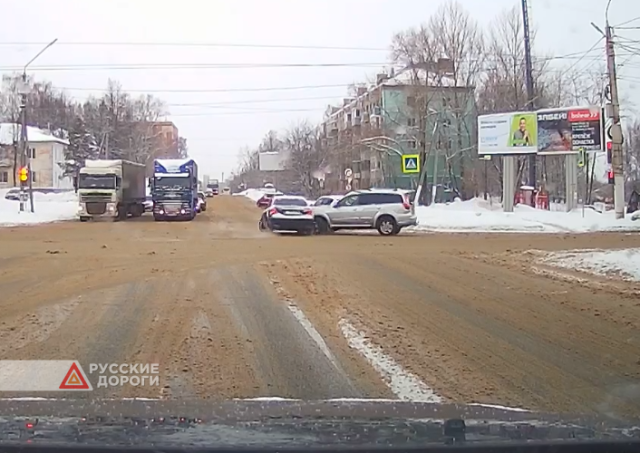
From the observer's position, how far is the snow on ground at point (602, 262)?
17469 mm

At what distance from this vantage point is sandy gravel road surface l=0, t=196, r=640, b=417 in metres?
7.66

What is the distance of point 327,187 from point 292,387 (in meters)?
86.8

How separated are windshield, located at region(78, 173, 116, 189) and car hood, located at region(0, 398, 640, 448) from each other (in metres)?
42.8

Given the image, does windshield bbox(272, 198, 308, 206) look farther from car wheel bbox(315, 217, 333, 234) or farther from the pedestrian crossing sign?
the pedestrian crossing sign

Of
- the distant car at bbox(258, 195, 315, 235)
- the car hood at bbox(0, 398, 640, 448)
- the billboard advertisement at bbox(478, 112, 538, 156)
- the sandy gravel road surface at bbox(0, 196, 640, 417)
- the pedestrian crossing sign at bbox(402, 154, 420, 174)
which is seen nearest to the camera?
the car hood at bbox(0, 398, 640, 448)

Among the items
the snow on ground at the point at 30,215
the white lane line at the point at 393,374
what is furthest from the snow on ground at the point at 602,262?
the snow on ground at the point at 30,215

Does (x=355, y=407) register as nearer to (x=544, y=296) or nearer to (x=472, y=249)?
(x=544, y=296)

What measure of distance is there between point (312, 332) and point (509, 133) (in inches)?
1567

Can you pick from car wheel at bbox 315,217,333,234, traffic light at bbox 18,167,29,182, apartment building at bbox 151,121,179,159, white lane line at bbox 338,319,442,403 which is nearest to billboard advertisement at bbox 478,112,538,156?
car wheel at bbox 315,217,333,234

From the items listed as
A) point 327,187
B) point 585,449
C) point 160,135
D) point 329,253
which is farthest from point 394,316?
point 160,135

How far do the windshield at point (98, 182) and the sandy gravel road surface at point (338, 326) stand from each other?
2653 cm

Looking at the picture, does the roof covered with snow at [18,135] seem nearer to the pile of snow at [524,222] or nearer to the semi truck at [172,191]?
the semi truck at [172,191]

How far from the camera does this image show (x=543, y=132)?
4669cm

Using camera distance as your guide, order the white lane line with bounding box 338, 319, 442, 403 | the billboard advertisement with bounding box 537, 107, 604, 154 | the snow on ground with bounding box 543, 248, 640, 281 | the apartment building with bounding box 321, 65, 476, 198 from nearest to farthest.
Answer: the white lane line with bounding box 338, 319, 442, 403, the snow on ground with bounding box 543, 248, 640, 281, the billboard advertisement with bounding box 537, 107, 604, 154, the apartment building with bounding box 321, 65, 476, 198
